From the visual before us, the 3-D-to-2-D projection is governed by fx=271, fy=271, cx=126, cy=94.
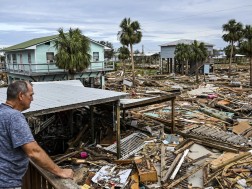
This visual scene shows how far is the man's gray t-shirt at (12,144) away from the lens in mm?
2453

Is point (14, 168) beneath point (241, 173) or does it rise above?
above

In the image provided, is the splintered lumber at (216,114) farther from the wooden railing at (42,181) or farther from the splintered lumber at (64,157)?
the wooden railing at (42,181)

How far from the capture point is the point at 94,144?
13.0m

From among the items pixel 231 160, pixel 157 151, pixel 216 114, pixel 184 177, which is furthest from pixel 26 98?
pixel 216 114

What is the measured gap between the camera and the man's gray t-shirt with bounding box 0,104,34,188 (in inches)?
96.6

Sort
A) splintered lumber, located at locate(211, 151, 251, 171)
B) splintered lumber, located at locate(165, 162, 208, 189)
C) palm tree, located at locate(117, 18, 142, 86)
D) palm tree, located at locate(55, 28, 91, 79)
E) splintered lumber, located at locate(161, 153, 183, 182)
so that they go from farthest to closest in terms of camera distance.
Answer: palm tree, located at locate(117, 18, 142, 86)
palm tree, located at locate(55, 28, 91, 79)
splintered lumber, located at locate(211, 151, 251, 171)
splintered lumber, located at locate(161, 153, 183, 182)
splintered lumber, located at locate(165, 162, 208, 189)

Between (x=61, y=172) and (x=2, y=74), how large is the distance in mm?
45672

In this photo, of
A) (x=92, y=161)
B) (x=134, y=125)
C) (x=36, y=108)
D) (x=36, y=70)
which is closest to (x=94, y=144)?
(x=92, y=161)

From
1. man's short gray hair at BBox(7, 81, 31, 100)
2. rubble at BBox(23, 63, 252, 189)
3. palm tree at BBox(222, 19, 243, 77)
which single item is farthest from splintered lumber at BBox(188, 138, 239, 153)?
palm tree at BBox(222, 19, 243, 77)

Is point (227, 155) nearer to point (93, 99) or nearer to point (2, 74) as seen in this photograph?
point (93, 99)

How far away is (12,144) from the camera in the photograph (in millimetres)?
2533

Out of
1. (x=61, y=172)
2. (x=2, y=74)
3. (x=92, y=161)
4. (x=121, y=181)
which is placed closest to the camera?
(x=61, y=172)

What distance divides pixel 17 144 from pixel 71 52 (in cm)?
2250

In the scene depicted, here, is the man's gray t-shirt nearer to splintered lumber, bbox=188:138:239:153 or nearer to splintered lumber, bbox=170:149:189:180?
splintered lumber, bbox=170:149:189:180
